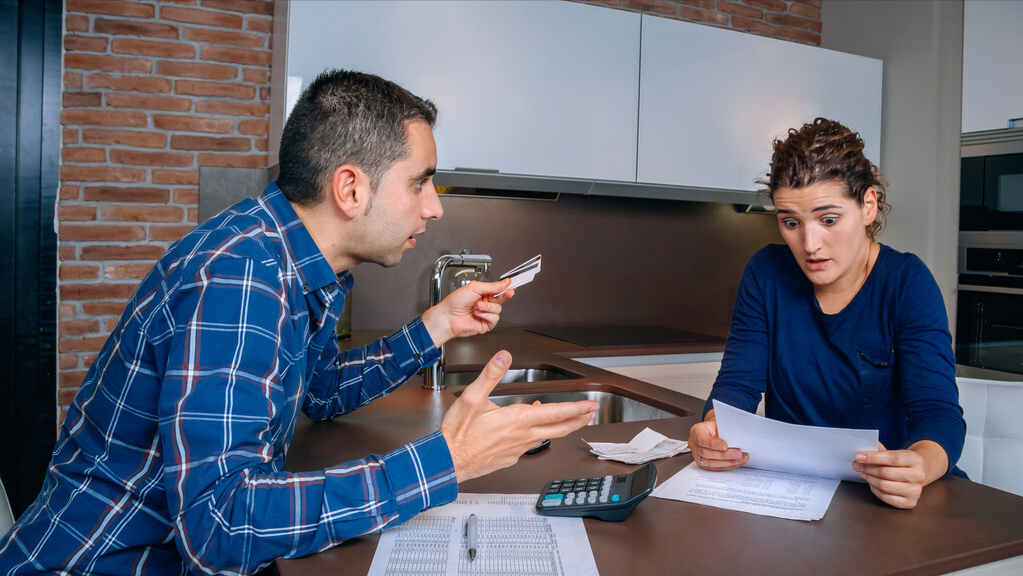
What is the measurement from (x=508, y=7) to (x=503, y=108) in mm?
364

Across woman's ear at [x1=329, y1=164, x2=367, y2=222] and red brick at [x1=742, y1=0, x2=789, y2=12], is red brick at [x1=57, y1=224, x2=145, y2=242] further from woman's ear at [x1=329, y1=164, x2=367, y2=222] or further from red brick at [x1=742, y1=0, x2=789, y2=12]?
red brick at [x1=742, y1=0, x2=789, y2=12]

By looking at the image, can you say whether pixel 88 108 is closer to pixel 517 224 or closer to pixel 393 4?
pixel 393 4

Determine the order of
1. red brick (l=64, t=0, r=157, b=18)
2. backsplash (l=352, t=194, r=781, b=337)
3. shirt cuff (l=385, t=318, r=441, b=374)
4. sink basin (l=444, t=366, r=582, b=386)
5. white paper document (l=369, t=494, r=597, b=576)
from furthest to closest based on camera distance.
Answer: backsplash (l=352, t=194, r=781, b=337) → red brick (l=64, t=0, r=157, b=18) → sink basin (l=444, t=366, r=582, b=386) → shirt cuff (l=385, t=318, r=441, b=374) → white paper document (l=369, t=494, r=597, b=576)

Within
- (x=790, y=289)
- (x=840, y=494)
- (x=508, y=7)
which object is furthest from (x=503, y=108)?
(x=840, y=494)

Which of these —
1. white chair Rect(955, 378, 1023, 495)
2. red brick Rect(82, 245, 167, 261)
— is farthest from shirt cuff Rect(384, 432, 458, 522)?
red brick Rect(82, 245, 167, 261)

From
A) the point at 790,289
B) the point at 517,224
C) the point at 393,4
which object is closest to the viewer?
the point at 790,289

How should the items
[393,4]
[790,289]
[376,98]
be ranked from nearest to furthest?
1. [376,98]
2. [790,289]
3. [393,4]

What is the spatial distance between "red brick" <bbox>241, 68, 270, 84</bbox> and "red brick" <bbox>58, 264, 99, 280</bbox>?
880mm

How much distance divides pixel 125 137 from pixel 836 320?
2405 millimetres

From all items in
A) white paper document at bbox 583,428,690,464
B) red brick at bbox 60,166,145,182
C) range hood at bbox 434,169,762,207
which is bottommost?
white paper document at bbox 583,428,690,464

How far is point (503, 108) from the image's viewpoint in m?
2.64

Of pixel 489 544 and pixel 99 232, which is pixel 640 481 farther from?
pixel 99 232

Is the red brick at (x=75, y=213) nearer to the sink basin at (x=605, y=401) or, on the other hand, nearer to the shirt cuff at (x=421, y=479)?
the sink basin at (x=605, y=401)

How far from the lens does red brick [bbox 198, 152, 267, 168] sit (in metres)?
2.69
